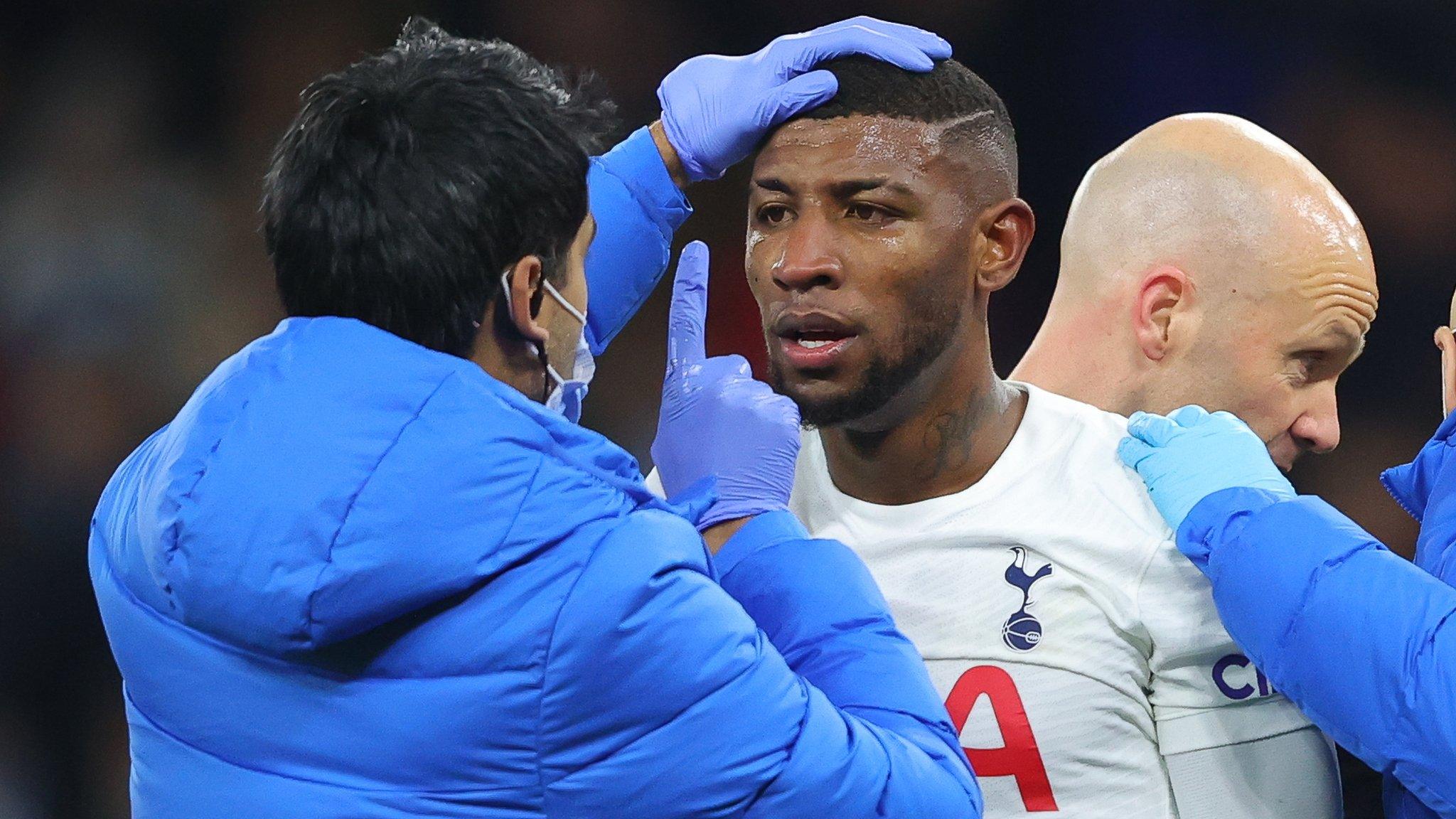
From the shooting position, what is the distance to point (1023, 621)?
5.47 ft

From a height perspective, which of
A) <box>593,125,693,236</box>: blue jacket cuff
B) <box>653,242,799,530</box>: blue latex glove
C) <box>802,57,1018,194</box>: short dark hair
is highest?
<box>802,57,1018,194</box>: short dark hair

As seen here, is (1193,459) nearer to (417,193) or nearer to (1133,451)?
(1133,451)

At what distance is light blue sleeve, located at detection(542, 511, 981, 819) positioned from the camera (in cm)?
110

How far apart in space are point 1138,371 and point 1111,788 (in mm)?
732

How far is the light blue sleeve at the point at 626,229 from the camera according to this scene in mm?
1778

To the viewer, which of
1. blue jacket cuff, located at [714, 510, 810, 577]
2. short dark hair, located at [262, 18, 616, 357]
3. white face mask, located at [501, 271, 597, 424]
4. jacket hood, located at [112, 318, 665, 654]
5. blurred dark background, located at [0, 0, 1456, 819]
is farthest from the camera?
blurred dark background, located at [0, 0, 1456, 819]

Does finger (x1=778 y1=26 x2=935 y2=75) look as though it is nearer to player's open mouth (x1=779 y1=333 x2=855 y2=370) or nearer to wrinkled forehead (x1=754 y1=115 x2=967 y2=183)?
wrinkled forehead (x1=754 y1=115 x2=967 y2=183)

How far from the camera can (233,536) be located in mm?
1054

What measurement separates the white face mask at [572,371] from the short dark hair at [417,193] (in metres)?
0.03

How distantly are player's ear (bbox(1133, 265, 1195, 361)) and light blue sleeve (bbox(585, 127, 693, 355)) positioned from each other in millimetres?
726

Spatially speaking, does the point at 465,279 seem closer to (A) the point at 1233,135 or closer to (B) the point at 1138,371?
(B) the point at 1138,371

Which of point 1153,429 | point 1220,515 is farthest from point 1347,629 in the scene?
point 1153,429

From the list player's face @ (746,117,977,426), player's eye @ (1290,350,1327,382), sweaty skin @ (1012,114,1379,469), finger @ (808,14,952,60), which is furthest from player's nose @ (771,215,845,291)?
player's eye @ (1290,350,1327,382)

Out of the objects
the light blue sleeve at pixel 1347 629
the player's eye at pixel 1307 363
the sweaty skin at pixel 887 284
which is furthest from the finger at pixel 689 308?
the player's eye at pixel 1307 363
